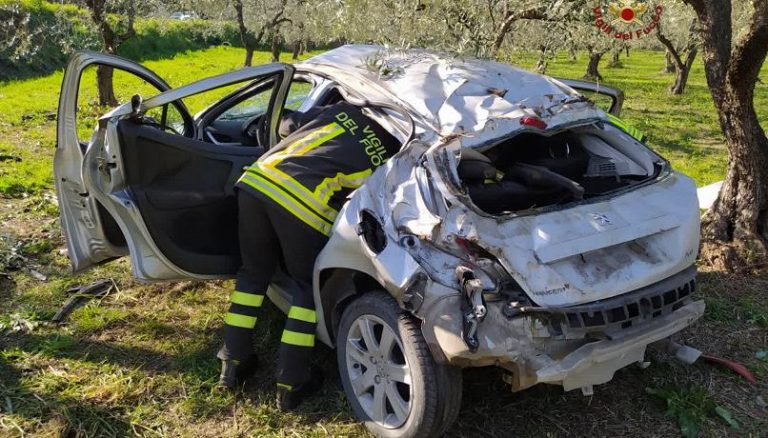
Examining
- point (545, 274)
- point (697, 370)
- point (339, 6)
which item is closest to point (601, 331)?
point (545, 274)

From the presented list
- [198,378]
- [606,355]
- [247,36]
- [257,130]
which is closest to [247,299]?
[198,378]

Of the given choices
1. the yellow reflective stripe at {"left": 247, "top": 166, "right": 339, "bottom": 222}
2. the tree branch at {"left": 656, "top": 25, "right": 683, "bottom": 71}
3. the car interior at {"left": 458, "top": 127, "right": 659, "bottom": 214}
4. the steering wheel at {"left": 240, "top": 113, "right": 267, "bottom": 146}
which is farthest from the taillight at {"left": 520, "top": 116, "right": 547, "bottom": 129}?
the tree branch at {"left": 656, "top": 25, "right": 683, "bottom": 71}

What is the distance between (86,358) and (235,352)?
3.36 feet

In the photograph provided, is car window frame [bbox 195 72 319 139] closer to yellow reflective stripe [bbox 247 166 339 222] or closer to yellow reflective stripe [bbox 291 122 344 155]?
yellow reflective stripe [bbox 291 122 344 155]

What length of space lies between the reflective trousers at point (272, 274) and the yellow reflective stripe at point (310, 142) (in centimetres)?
24

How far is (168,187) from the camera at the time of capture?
11.5ft

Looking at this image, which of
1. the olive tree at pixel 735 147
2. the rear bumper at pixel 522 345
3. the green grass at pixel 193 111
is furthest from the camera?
the green grass at pixel 193 111

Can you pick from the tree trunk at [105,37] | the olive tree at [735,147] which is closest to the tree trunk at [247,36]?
the tree trunk at [105,37]

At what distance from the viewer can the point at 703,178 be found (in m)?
7.86

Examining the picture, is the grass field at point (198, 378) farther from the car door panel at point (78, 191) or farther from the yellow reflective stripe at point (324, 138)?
the yellow reflective stripe at point (324, 138)

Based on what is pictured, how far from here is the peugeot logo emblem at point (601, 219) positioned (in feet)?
9.22

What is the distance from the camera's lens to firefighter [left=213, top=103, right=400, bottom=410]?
3119 mm

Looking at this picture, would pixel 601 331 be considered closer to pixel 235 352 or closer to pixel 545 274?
pixel 545 274

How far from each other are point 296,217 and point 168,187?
2.88 ft
